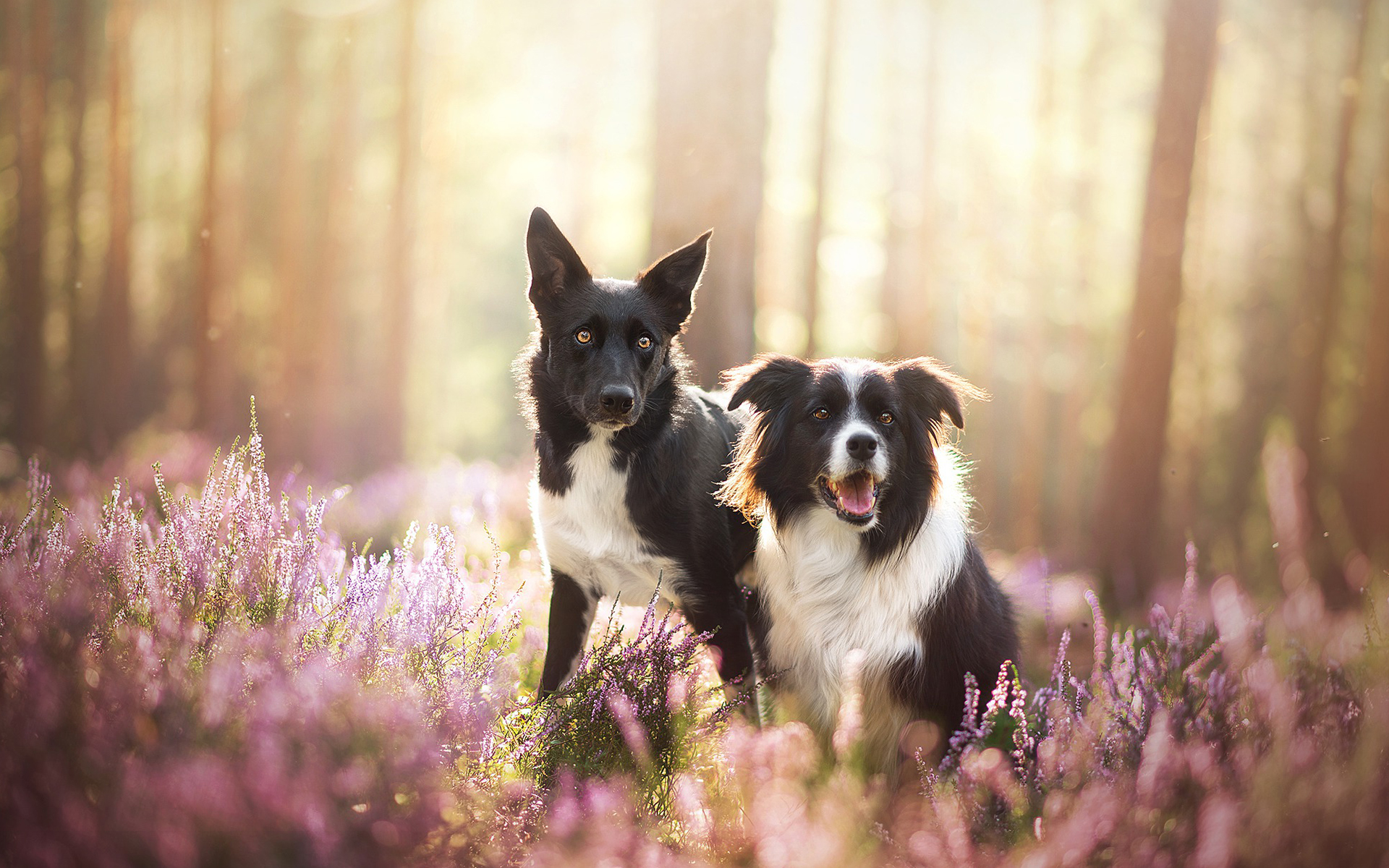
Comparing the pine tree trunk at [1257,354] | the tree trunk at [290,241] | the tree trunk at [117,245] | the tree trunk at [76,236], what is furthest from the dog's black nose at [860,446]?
the pine tree trunk at [1257,354]

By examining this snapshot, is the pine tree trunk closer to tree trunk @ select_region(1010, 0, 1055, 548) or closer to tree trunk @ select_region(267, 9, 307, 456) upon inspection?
tree trunk @ select_region(1010, 0, 1055, 548)

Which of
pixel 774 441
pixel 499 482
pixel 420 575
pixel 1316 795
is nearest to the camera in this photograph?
pixel 1316 795

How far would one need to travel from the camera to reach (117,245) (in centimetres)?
1332

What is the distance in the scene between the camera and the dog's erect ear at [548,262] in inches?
143

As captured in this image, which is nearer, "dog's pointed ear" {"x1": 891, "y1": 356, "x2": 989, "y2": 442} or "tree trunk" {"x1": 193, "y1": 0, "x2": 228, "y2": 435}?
"dog's pointed ear" {"x1": 891, "y1": 356, "x2": 989, "y2": 442}

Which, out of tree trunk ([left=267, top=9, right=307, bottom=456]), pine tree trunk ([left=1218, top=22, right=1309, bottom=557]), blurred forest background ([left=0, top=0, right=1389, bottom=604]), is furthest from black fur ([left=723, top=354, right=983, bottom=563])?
pine tree trunk ([left=1218, top=22, right=1309, bottom=557])

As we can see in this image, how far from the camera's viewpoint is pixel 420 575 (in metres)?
3.02

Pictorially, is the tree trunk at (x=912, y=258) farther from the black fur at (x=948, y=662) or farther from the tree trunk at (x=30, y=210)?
the tree trunk at (x=30, y=210)

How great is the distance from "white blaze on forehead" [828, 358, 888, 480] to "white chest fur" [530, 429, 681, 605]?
86 centimetres

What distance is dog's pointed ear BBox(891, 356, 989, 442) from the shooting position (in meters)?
3.44

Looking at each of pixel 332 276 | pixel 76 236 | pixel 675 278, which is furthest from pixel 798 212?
pixel 675 278

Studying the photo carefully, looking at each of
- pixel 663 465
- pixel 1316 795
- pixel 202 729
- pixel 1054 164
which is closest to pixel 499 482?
pixel 663 465

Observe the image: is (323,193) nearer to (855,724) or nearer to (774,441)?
(774,441)

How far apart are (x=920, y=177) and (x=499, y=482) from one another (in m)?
11.2
